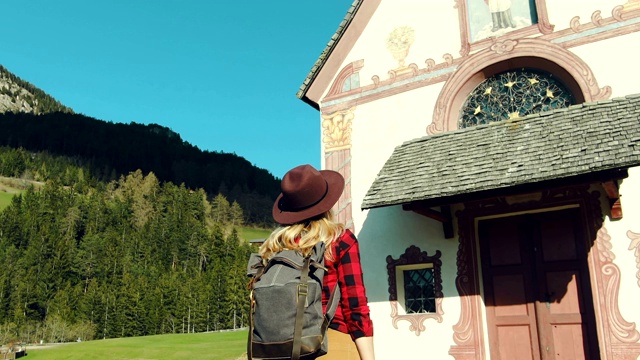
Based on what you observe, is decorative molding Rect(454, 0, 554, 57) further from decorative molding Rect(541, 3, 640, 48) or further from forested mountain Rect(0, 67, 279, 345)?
forested mountain Rect(0, 67, 279, 345)

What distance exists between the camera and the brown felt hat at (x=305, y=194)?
283cm

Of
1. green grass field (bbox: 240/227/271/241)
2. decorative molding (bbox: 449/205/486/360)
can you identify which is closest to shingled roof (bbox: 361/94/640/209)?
decorative molding (bbox: 449/205/486/360)

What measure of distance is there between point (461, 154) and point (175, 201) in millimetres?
107616

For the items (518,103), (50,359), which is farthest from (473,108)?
(50,359)

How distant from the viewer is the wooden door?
8789mm

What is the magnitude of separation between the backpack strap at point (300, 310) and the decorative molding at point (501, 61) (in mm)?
8338

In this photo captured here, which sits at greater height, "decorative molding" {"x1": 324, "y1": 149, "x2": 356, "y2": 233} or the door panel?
"decorative molding" {"x1": 324, "y1": 149, "x2": 356, "y2": 233}

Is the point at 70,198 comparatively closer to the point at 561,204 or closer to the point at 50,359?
the point at 50,359

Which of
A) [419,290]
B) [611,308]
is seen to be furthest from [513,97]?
[611,308]

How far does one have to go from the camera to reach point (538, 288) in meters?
9.20

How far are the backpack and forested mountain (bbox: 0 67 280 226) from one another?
12813cm

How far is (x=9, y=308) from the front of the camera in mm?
73750

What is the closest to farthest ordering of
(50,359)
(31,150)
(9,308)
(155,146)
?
(50,359), (9,308), (31,150), (155,146)

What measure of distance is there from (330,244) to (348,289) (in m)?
0.23
